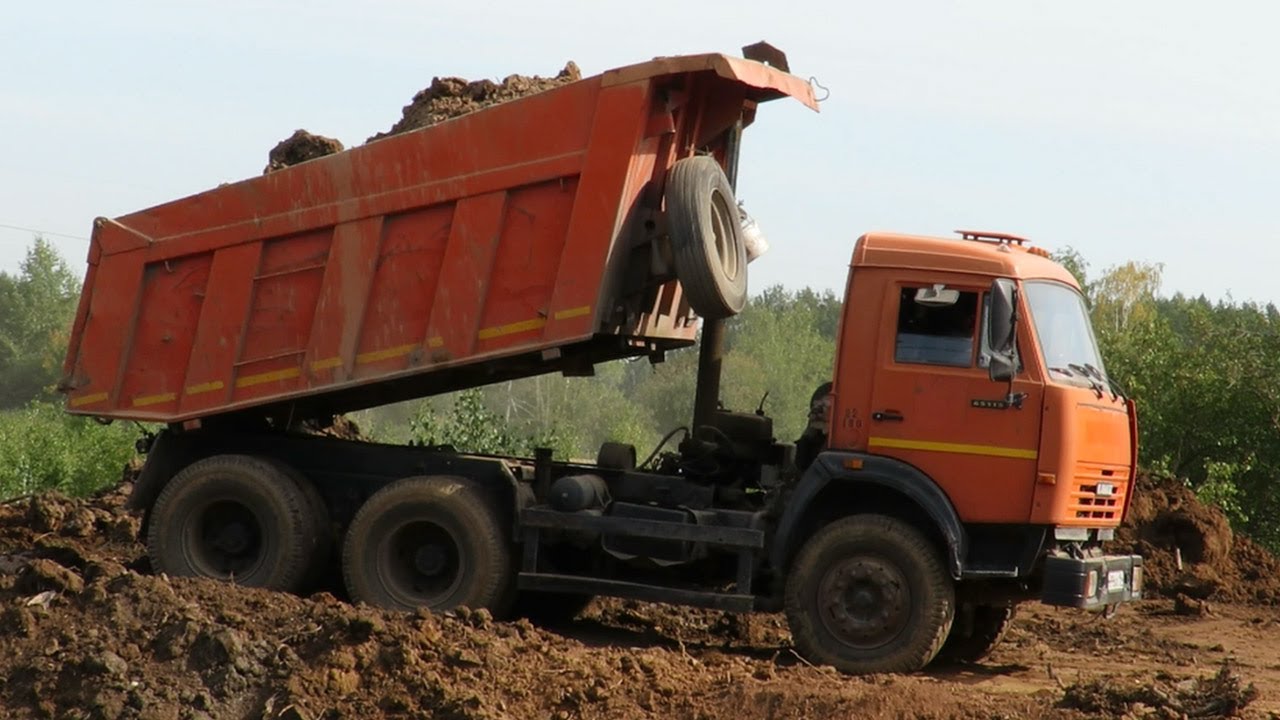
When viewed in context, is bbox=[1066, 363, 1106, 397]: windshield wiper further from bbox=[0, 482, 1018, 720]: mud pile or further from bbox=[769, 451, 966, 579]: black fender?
bbox=[0, 482, 1018, 720]: mud pile

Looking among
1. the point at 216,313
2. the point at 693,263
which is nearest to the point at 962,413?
the point at 693,263

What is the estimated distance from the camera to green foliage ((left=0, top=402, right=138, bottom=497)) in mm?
24062

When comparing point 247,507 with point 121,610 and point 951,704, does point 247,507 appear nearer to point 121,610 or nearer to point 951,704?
point 121,610

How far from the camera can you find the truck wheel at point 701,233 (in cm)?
988

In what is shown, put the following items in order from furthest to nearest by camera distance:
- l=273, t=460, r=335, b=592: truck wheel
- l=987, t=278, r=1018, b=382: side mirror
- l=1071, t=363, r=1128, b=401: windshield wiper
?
l=273, t=460, r=335, b=592: truck wheel → l=1071, t=363, r=1128, b=401: windshield wiper → l=987, t=278, r=1018, b=382: side mirror

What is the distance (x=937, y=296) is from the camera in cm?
961

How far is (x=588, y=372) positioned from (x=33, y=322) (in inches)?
3214

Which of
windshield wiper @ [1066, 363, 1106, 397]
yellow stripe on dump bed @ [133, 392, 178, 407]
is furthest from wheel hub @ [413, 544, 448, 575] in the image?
windshield wiper @ [1066, 363, 1106, 397]

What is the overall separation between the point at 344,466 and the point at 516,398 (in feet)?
181

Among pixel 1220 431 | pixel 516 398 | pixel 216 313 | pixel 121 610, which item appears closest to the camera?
pixel 121 610

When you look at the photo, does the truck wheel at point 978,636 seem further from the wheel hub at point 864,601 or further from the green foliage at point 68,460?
the green foliage at point 68,460

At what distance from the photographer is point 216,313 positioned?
11.0 metres

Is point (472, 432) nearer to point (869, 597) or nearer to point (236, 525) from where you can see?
point (236, 525)

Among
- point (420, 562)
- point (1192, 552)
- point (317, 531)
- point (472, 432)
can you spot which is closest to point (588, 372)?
point (420, 562)
